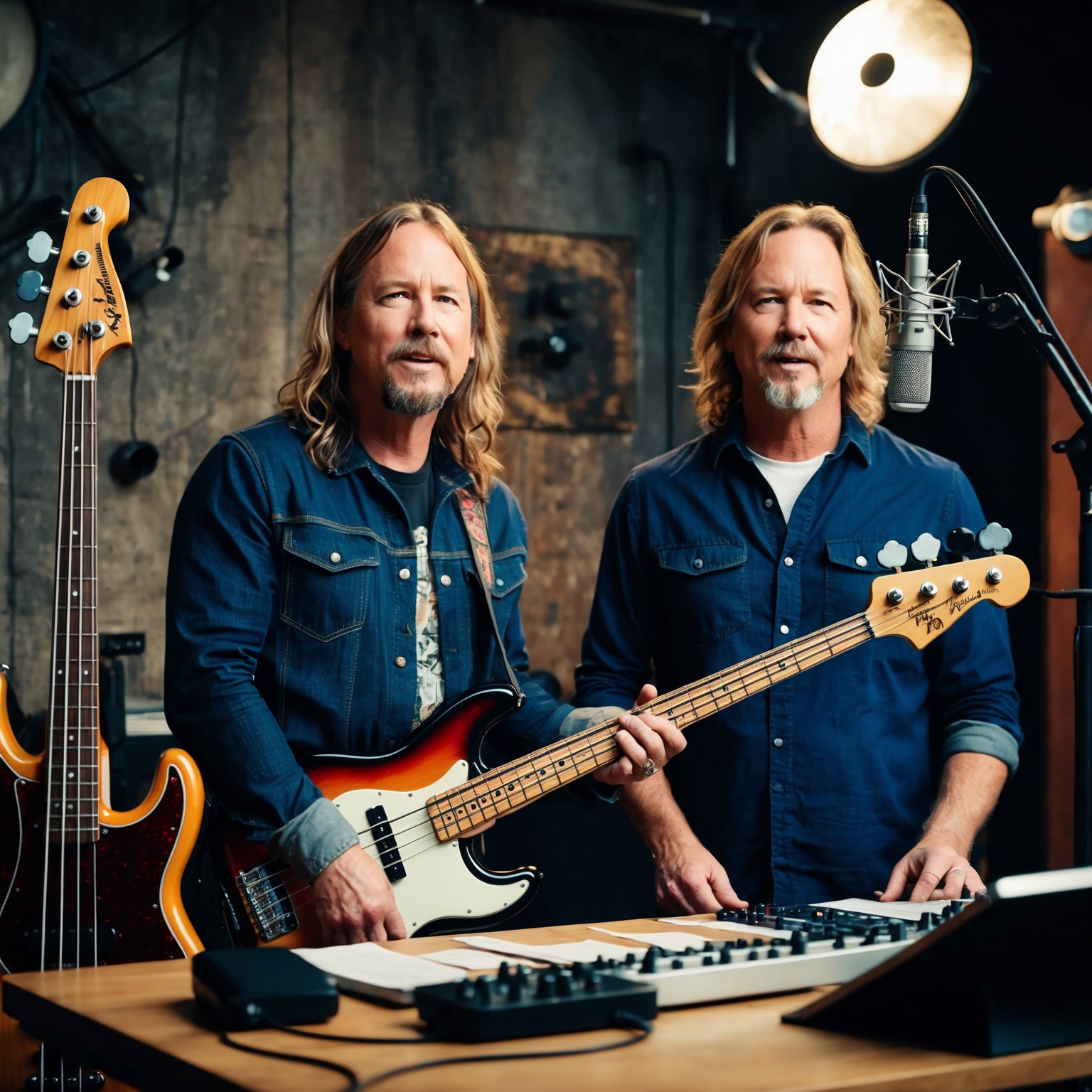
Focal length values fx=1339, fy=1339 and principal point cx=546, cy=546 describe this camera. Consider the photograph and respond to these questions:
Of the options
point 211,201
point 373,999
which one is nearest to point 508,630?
point 373,999

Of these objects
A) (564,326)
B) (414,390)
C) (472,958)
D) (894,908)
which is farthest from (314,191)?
(472,958)

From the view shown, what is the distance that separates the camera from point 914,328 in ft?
7.27

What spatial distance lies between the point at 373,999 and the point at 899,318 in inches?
56.5

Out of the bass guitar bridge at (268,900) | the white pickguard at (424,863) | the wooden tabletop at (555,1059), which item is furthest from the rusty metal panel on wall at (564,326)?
the wooden tabletop at (555,1059)

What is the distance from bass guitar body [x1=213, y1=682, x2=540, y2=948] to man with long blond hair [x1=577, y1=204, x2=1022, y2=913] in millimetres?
297

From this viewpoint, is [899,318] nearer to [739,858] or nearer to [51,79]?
[739,858]

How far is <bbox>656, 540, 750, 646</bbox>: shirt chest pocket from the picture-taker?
245 centimetres

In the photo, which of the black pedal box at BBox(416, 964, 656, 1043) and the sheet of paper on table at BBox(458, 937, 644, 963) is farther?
the sheet of paper on table at BBox(458, 937, 644, 963)

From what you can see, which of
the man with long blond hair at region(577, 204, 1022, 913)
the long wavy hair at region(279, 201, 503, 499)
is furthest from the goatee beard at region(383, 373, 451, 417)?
the man with long blond hair at region(577, 204, 1022, 913)

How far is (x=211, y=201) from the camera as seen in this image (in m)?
5.32

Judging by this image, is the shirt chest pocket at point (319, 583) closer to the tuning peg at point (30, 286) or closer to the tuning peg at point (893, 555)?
the tuning peg at point (30, 286)

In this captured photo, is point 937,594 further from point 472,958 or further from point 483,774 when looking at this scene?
point 472,958

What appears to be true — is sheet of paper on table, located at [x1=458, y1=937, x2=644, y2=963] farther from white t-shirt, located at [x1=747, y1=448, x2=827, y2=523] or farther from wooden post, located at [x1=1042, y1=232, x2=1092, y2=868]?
wooden post, located at [x1=1042, y1=232, x2=1092, y2=868]

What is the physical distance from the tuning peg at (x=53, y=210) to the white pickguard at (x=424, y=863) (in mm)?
1147
